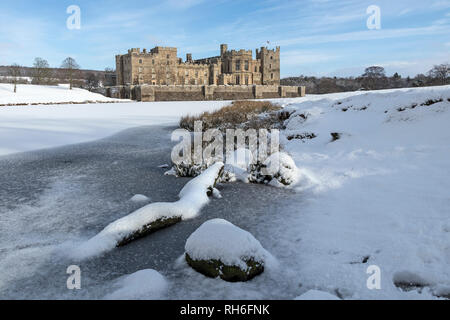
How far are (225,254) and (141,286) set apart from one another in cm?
93

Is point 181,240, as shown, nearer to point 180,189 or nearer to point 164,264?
point 164,264

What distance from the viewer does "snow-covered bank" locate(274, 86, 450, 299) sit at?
373 centimetres

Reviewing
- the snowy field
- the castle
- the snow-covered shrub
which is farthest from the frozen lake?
the castle

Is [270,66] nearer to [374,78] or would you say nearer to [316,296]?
[374,78]

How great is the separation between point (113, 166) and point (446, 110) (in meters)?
9.56

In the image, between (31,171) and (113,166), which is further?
(113,166)

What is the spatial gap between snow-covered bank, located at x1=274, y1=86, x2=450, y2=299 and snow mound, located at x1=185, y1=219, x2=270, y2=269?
1.85 feet

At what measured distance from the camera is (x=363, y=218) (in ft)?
17.4

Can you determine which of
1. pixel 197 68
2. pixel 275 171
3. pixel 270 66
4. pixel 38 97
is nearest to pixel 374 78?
pixel 270 66

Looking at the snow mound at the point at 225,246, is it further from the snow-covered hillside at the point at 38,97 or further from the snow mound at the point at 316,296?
the snow-covered hillside at the point at 38,97

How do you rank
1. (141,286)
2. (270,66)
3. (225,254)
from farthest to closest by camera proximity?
1. (270,66)
2. (225,254)
3. (141,286)

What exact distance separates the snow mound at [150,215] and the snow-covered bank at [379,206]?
1625 mm
